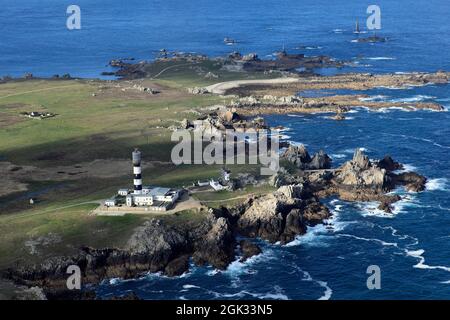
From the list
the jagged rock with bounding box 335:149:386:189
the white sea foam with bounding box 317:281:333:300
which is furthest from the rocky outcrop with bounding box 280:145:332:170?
the white sea foam with bounding box 317:281:333:300

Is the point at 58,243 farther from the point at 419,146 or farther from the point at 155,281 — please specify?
the point at 419,146

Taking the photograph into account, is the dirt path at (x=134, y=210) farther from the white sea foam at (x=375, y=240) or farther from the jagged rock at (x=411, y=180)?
the jagged rock at (x=411, y=180)

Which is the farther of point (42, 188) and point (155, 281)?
point (42, 188)

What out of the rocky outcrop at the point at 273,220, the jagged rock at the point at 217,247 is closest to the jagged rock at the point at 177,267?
the jagged rock at the point at 217,247

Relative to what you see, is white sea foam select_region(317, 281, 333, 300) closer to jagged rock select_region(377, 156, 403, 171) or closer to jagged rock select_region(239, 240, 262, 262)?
jagged rock select_region(239, 240, 262, 262)

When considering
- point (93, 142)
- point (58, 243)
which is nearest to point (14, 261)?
point (58, 243)
